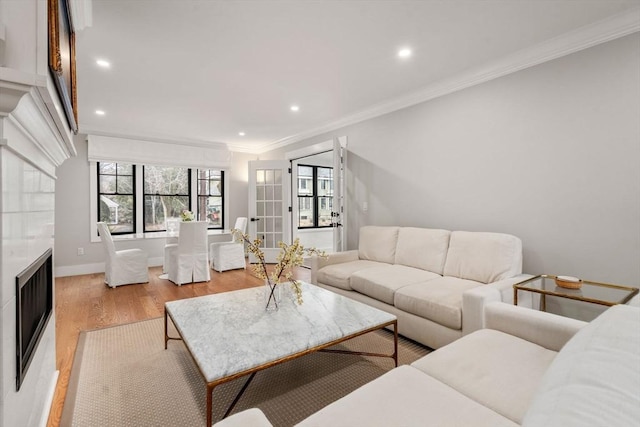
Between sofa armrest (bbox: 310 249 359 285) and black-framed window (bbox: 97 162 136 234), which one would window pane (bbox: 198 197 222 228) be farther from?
sofa armrest (bbox: 310 249 359 285)

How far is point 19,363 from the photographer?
0.97 metres

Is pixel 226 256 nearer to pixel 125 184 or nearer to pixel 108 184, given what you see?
pixel 125 184

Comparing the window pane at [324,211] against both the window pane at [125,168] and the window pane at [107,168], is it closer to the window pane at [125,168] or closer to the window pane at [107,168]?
the window pane at [125,168]

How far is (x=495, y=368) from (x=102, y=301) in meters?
4.15

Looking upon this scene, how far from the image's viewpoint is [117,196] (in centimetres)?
537

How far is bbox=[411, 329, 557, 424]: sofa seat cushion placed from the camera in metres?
1.10

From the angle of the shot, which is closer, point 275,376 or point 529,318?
point 529,318

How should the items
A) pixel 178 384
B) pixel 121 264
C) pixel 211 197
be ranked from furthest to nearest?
pixel 211 197 < pixel 121 264 < pixel 178 384

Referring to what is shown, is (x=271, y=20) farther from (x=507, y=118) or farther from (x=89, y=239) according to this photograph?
(x=89, y=239)

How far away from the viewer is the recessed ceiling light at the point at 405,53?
256cm

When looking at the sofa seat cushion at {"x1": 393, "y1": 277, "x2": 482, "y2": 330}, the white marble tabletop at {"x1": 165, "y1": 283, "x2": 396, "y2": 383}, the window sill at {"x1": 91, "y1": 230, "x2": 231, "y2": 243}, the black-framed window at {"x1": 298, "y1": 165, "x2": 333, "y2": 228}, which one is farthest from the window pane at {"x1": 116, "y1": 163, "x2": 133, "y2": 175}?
the sofa seat cushion at {"x1": 393, "y1": 277, "x2": 482, "y2": 330}

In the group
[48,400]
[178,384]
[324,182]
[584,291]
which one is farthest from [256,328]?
[324,182]

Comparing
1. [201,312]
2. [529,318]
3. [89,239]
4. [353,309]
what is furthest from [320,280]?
[89,239]

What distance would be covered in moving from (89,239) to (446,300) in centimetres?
561
